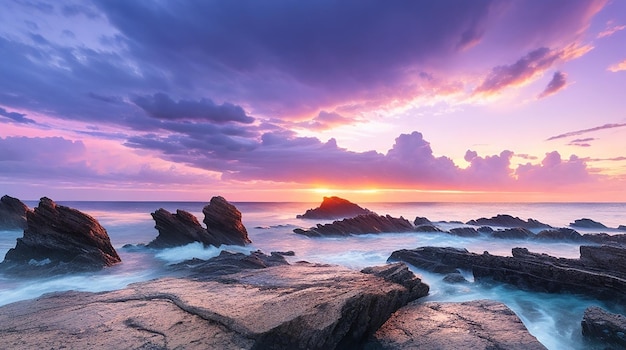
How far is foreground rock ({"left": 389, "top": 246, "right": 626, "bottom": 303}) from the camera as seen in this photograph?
43.8 ft

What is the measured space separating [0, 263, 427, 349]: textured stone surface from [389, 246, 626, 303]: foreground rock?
8.10 meters

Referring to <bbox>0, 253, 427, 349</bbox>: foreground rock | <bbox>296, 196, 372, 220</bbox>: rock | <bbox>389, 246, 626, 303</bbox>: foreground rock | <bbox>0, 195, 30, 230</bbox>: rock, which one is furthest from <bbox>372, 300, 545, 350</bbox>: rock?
<bbox>296, 196, 372, 220</bbox>: rock

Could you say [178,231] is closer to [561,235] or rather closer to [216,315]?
[216,315]

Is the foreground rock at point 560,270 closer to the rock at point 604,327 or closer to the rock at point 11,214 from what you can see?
the rock at point 604,327

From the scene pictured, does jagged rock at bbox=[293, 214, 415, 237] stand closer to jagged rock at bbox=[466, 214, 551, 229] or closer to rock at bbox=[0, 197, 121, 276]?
jagged rock at bbox=[466, 214, 551, 229]

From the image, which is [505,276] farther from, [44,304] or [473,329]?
[44,304]

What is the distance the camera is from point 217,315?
796cm

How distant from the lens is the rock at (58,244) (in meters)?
21.3

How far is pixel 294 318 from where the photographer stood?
7.38 m

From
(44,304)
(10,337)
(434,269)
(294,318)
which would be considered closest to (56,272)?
(44,304)

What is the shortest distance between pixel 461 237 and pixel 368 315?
4014 centimetres

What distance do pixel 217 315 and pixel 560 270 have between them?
50.2ft

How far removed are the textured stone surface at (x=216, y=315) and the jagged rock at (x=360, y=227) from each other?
116 feet

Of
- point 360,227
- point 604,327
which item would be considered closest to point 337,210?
point 360,227
